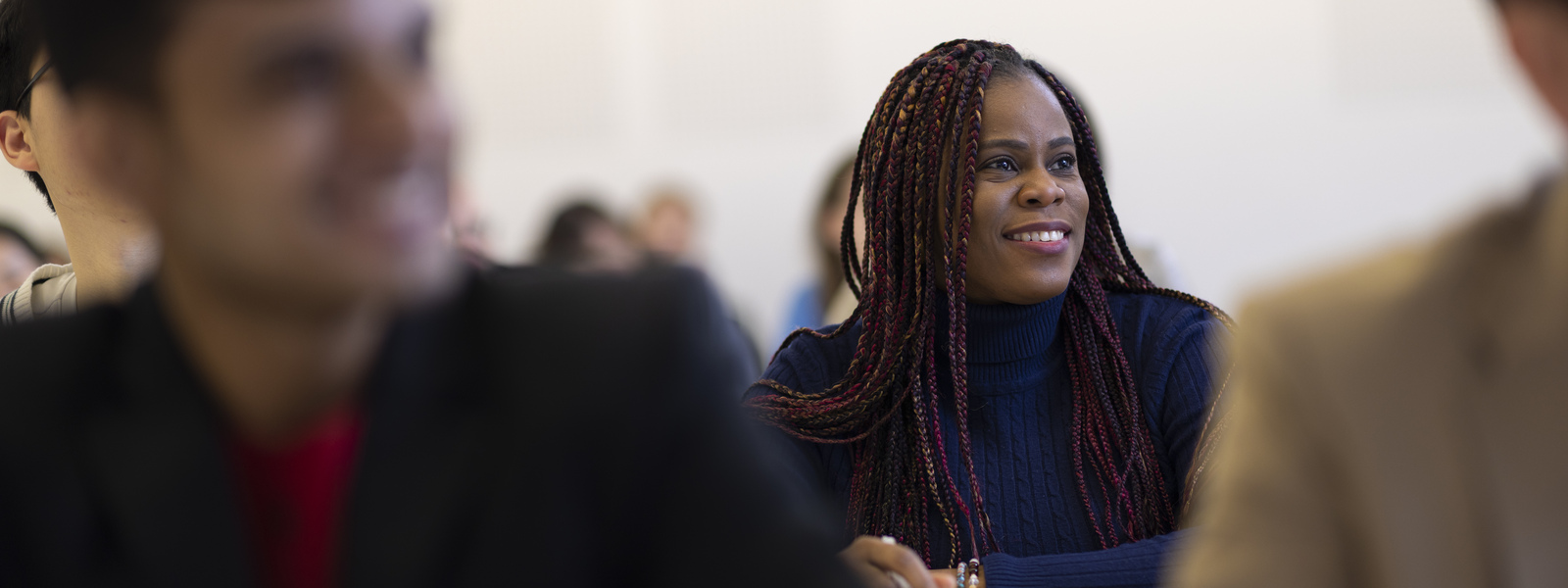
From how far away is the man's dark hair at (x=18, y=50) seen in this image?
5.52 feet

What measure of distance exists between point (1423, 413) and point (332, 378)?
26.1 inches

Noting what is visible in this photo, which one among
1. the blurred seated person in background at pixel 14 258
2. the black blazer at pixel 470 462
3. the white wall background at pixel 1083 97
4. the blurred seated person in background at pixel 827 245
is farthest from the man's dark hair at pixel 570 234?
the black blazer at pixel 470 462

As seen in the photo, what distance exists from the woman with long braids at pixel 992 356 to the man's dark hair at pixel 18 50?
3.87 ft

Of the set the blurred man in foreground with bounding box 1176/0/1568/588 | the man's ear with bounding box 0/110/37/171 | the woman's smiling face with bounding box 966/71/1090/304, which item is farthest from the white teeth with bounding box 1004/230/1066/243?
the man's ear with bounding box 0/110/37/171

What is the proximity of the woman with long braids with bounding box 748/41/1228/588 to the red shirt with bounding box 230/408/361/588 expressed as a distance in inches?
42.0

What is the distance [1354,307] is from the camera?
0.69m

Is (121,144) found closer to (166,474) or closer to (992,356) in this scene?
(166,474)

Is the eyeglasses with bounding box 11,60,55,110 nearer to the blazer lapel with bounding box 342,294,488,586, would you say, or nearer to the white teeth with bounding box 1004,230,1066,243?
the blazer lapel with bounding box 342,294,488,586

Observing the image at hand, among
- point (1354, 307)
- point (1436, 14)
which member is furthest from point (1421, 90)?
point (1354, 307)

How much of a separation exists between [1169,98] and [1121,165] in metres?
0.40

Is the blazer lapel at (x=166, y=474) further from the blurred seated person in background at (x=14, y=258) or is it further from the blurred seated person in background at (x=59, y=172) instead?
the blurred seated person in background at (x=14, y=258)

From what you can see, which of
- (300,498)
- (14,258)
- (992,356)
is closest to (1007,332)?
(992,356)

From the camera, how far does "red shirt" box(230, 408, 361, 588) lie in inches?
29.7

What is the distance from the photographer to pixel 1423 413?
68 cm
